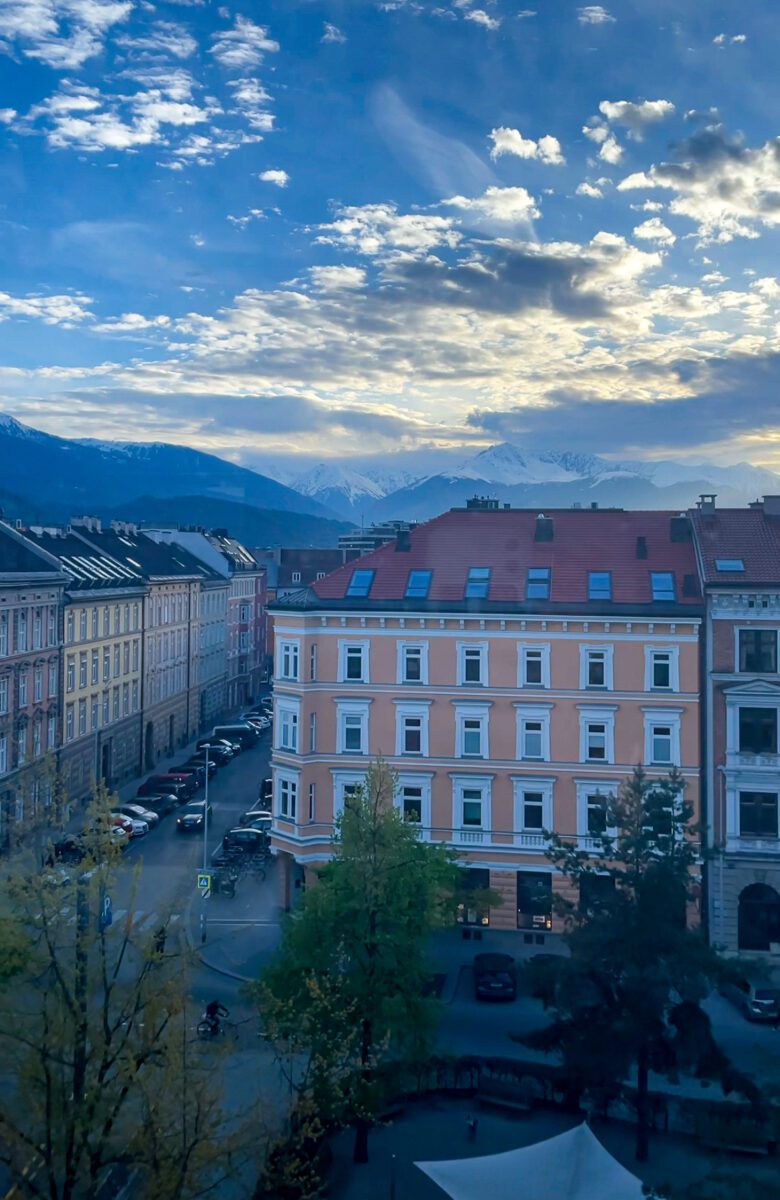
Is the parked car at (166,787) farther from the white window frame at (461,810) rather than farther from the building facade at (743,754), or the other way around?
the building facade at (743,754)

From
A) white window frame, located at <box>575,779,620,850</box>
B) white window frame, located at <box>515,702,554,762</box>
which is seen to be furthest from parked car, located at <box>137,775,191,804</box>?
white window frame, located at <box>575,779,620,850</box>

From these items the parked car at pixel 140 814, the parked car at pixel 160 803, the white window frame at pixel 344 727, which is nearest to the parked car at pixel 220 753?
the parked car at pixel 160 803

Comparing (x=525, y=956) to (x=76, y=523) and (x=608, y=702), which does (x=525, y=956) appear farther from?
(x=76, y=523)

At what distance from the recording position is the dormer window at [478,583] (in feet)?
119

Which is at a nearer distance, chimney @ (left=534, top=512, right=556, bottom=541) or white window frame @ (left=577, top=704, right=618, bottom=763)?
white window frame @ (left=577, top=704, right=618, bottom=763)

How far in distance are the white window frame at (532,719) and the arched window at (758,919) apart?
8.05 metres

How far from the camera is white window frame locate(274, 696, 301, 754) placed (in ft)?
120

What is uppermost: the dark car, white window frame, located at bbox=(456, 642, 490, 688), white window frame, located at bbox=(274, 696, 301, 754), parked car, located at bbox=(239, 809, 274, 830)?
white window frame, located at bbox=(456, 642, 490, 688)

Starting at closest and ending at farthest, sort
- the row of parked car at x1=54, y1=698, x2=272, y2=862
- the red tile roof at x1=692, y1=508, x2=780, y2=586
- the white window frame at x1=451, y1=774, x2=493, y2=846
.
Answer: the red tile roof at x1=692, y1=508, x2=780, y2=586, the white window frame at x1=451, y1=774, x2=493, y2=846, the row of parked car at x1=54, y1=698, x2=272, y2=862

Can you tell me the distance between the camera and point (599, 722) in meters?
35.3

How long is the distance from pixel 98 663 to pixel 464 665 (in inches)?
1036

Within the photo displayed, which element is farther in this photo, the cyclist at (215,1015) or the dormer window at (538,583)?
the dormer window at (538,583)

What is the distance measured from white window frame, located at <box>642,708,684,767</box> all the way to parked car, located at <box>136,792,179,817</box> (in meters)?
27.0

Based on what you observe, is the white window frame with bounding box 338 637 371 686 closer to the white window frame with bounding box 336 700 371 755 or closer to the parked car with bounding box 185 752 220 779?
the white window frame with bounding box 336 700 371 755
